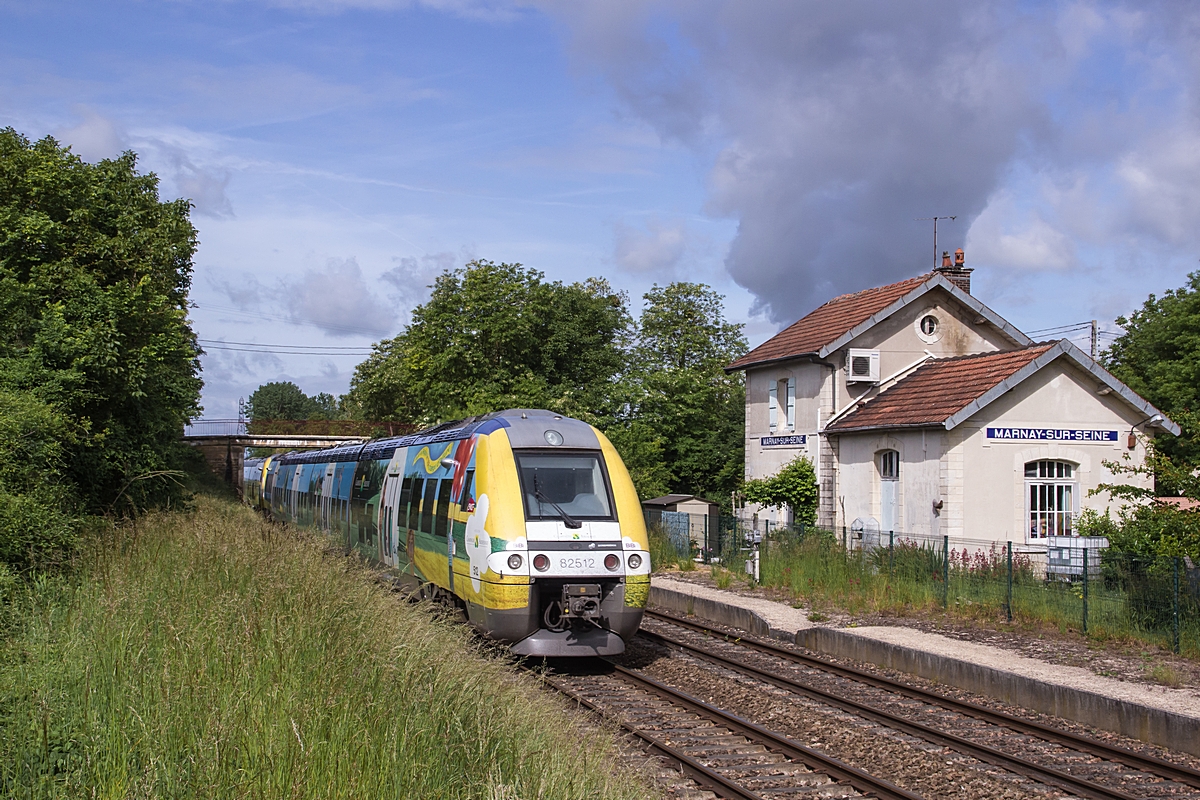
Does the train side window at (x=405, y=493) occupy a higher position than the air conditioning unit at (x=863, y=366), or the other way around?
the air conditioning unit at (x=863, y=366)

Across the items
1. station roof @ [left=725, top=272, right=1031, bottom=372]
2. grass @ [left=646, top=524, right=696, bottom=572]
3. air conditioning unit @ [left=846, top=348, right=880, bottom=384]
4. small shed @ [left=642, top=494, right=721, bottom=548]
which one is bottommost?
grass @ [left=646, top=524, right=696, bottom=572]

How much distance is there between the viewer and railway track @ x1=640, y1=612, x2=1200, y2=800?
8078 millimetres

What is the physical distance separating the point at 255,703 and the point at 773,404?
83.8 feet

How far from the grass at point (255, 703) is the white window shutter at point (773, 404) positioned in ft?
71.2

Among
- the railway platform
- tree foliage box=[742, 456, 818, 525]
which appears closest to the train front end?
the railway platform

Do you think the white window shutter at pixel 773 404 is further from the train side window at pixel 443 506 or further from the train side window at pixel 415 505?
the train side window at pixel 443 506

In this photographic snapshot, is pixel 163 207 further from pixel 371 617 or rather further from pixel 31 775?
pixel 31 775

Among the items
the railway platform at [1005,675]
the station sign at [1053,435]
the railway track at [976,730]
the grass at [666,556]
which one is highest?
the station sign at [1053,435]

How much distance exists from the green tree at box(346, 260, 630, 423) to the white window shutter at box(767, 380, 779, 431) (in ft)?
28.6

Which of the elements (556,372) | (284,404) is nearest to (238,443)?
(556,372)

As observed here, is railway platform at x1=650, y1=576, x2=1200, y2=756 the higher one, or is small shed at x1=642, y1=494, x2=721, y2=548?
small shed at x1=642, y1=494, x2=721, y2=548

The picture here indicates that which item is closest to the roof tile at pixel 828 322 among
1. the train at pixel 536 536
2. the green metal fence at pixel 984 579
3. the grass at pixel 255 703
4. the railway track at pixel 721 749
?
the green metal fence at pixel 984 579

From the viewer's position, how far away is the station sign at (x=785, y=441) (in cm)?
2836

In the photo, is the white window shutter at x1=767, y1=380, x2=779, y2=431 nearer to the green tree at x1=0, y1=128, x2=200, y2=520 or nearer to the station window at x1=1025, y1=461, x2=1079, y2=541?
the station window at x1=1025, y1=461, x2=1079, y2=541
